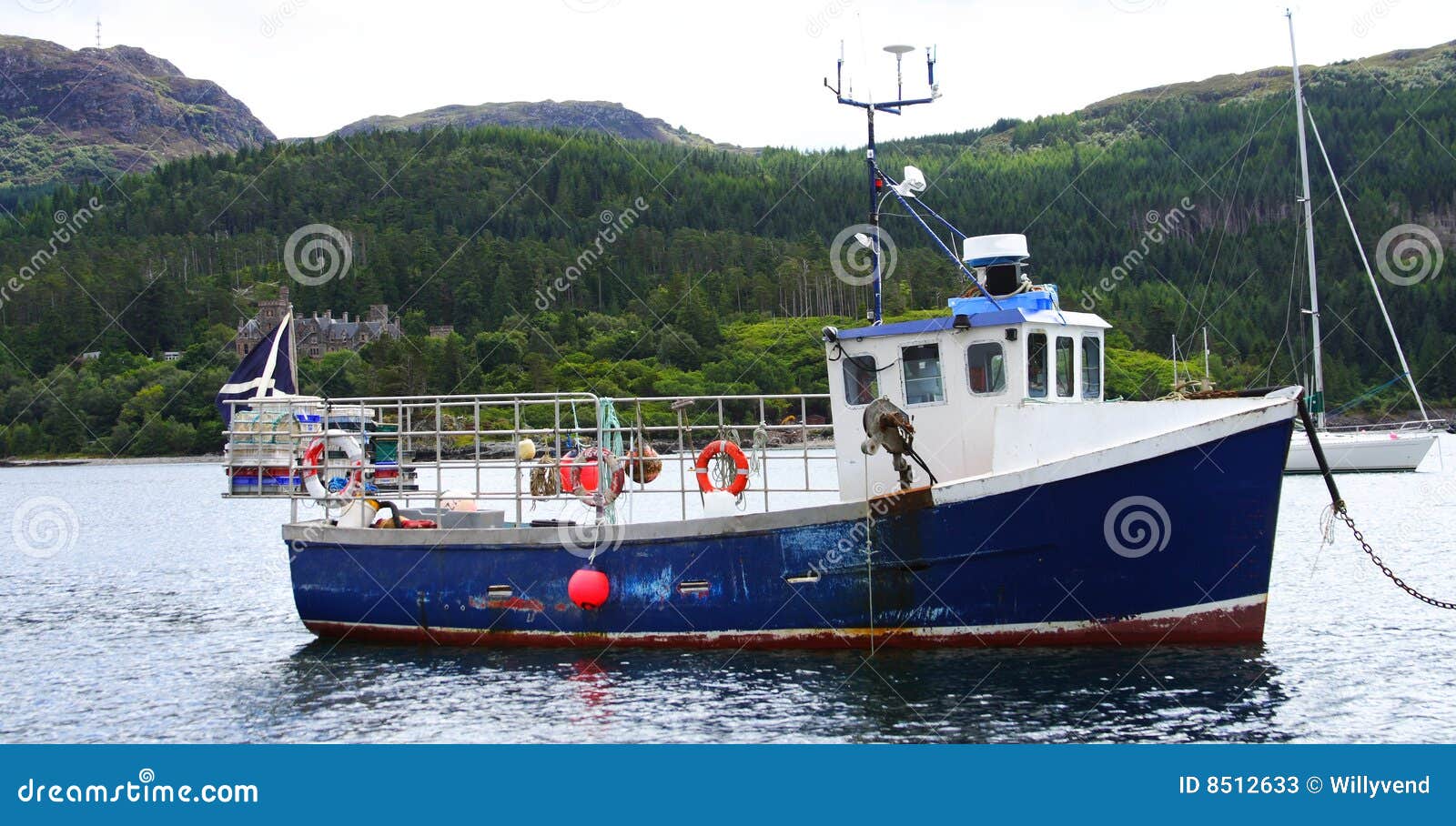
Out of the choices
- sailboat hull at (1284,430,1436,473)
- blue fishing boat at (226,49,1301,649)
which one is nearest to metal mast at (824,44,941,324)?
blue fishing boat at (226,49,1301,649)

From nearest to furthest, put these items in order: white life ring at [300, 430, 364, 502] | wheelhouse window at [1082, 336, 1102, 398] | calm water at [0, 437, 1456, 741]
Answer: calm water at [0, 437, 1456, 741]
wheelhouse window at [1082, 336, 1102, 398]
white life ring at [300, 430, 364, 502]

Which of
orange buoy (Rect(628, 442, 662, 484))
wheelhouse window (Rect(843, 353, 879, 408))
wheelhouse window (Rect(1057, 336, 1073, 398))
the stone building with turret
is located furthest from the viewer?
the stone building with turret

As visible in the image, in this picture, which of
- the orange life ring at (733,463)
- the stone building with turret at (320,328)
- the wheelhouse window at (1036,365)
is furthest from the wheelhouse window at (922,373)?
the stone building with turret at (320,328)

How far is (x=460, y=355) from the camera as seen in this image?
104562mm

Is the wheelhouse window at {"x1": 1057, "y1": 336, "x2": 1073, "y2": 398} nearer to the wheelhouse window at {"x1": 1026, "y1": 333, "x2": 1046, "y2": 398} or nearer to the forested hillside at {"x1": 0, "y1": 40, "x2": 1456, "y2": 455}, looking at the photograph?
the wheelhouse window at {"x1": 1026, "y1": 333, "x2": 1046, "y2": 398}

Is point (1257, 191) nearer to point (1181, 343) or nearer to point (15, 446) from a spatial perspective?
point (1181, 343)

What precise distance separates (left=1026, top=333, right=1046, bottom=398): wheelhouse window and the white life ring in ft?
27.1

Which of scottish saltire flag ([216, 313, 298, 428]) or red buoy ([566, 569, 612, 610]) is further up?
scottish saltire flag ([216, 313, 298, 428])

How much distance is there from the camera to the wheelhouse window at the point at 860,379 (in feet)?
49.2

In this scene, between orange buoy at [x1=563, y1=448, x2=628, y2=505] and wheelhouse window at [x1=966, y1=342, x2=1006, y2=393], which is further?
orange buoy at [x1=563, y1=448, x2=628, y2=505]

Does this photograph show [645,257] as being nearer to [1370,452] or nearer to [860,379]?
[1370,452]

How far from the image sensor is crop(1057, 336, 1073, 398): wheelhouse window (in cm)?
1462

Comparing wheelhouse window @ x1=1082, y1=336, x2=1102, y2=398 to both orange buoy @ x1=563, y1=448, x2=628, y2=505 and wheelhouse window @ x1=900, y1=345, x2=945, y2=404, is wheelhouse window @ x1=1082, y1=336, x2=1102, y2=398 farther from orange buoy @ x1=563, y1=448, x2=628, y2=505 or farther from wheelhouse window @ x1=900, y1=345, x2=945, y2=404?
orange buoy @ x1=563, y1=448, x2=628, y2=505

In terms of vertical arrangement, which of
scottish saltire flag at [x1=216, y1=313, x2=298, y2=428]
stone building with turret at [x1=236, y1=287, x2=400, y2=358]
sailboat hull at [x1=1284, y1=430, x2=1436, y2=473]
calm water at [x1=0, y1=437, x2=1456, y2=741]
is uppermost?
stone building with turret at [x1=236, y1=287, x2=400, y2=358]
